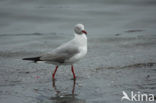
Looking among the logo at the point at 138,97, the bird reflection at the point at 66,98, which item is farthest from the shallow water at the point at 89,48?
the logo at the point at 138,97

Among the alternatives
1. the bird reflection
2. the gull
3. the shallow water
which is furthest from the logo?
the gull

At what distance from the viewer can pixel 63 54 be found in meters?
6.29

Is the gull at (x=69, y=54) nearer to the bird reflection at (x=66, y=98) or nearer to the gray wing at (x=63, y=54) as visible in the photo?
the gray wing at (x=63, y=54)

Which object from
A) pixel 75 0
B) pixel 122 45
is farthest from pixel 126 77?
pixel 75 0

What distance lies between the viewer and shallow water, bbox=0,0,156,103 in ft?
17.8

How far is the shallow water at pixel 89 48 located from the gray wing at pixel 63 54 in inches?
13.8

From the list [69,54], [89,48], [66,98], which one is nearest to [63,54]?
[69,54]

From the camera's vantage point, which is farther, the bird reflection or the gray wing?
the gray wing

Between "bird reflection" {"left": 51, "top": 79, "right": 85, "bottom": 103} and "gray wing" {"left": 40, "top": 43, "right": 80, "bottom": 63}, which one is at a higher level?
"gray wing" {"left": 40, "top": 43, "right": 80, "bottom": 63}

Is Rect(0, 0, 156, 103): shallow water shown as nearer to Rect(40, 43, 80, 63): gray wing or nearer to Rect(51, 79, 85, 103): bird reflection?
Rect(51, 79, 85, 103): bird reflection

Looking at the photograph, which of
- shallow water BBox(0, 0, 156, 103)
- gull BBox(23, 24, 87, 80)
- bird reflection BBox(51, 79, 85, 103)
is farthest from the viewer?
gull BBox(23, 24, 87, 80)

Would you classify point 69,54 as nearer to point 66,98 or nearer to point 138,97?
point 66,98

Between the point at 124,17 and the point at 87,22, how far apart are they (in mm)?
1449

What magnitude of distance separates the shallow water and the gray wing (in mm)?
352
